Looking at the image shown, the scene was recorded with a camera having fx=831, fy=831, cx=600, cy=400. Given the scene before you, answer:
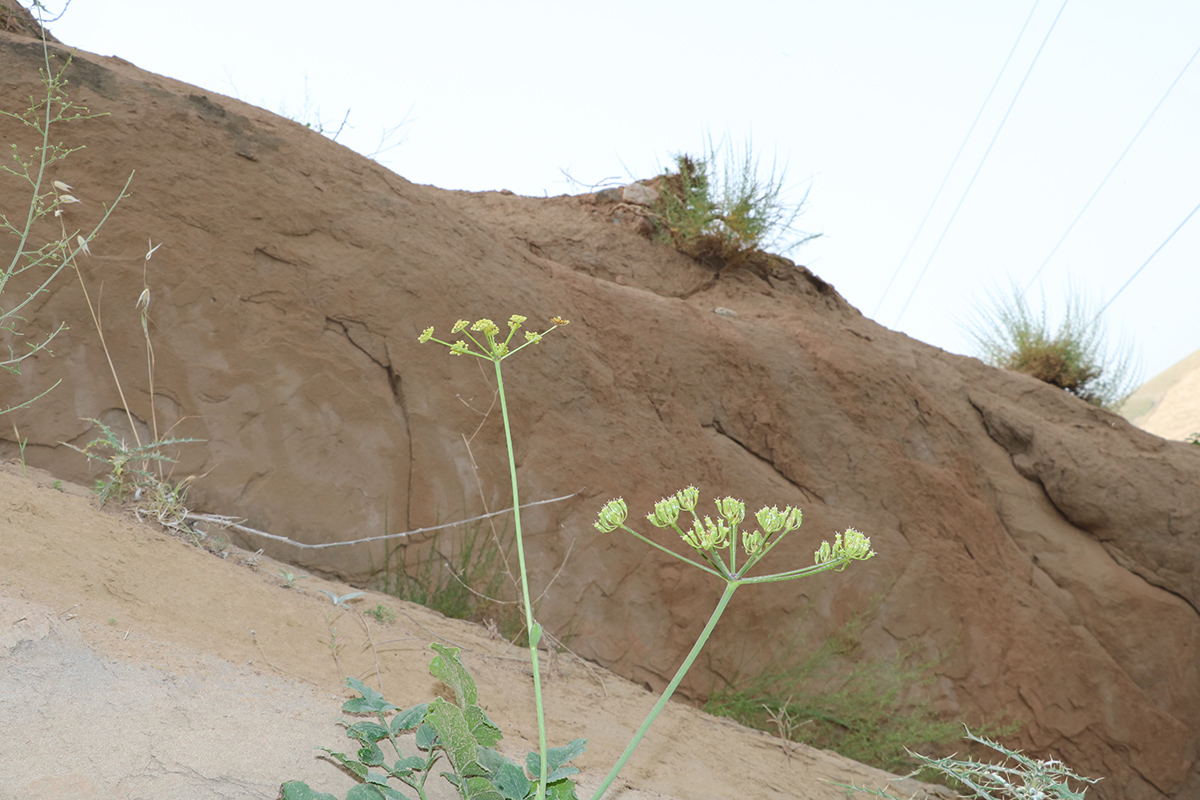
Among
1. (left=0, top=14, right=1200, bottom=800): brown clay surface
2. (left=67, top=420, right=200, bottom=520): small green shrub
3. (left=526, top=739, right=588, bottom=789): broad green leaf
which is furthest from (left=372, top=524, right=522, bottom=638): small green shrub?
(left=526, top=739, right=588, bottom=789): broad green leaf

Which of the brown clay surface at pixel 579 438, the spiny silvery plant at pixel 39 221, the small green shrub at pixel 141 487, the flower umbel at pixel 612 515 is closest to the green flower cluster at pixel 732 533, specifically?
the flower umbel at pixel 612 515

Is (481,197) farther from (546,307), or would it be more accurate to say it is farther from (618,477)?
(618,477)

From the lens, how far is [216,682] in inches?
59.5

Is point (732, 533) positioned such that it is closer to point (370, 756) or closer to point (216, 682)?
point (370, 756)

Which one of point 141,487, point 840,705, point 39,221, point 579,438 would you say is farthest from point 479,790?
point 39,221

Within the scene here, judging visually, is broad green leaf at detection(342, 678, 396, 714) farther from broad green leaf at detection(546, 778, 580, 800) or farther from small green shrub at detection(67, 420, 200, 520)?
small green shrub at detection(67, 420, 200, 520)

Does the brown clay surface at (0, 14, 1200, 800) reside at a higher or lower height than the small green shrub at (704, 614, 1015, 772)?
higher

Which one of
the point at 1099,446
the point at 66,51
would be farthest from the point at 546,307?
the point at 1099,446

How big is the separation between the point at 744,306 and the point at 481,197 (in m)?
1.91

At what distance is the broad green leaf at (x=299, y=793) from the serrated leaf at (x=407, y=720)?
262mm

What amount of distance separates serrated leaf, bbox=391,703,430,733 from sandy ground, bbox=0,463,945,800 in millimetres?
101

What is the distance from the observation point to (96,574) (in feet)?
5.82

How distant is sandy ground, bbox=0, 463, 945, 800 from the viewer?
1216mm

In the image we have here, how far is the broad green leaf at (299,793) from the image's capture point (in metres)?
1.20
